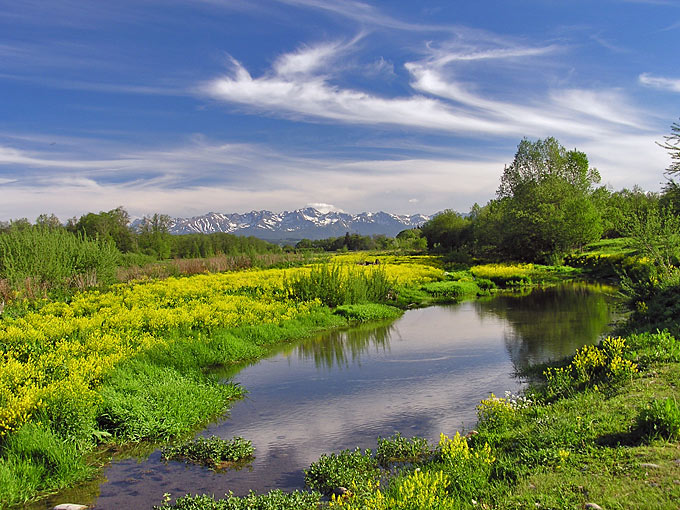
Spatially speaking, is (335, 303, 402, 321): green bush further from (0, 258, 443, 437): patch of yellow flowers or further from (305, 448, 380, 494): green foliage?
(305, 448, 380, 494): green foliage

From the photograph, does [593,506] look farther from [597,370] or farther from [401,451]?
[597,370]

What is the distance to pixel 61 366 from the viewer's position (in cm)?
1099

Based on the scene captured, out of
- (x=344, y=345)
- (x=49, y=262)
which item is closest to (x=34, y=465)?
(x=344, y=345)

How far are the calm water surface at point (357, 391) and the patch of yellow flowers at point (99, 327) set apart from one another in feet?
7.56

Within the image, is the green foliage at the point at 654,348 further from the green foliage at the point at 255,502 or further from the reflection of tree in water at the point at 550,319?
the green foliage at the point at 255,502

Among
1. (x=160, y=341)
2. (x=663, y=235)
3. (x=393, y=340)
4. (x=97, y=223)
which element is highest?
(x=97, y=223)

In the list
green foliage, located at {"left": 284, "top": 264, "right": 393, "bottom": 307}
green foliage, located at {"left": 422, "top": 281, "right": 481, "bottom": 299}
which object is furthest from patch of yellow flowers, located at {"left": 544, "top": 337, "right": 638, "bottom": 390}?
green foliage, located at {"left": 422, "top": 281, "right": 481, "bottom": 299}

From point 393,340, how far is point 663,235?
1011cm

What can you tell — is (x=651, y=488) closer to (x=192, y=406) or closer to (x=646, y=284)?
(x=192, y=406)

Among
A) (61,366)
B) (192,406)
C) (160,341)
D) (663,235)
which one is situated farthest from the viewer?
(663,235)

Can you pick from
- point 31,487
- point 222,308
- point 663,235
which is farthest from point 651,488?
point 222,308

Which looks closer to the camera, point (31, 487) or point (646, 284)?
point (31, 487)

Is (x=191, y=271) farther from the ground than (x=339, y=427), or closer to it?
farther from the ground

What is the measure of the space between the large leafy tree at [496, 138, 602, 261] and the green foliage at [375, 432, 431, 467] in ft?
144
